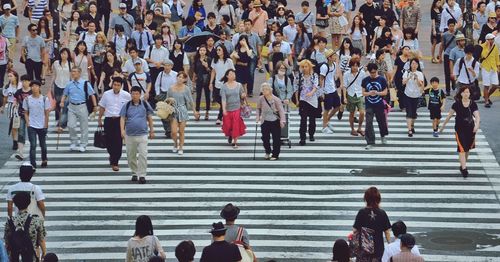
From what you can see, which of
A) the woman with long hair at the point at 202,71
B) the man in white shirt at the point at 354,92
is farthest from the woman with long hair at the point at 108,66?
the man in white shirt at the point at 354,92

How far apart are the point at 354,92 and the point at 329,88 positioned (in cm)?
53

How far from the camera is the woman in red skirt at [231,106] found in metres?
28.5

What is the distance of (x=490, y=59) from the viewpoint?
32.5 meters

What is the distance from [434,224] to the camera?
2361cm

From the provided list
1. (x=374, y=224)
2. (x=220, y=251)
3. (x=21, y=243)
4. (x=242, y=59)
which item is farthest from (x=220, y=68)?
(x=220, y=251)

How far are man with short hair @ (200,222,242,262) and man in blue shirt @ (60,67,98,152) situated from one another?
11.8 metres

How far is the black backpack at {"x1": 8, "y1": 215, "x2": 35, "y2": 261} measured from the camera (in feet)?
62.8

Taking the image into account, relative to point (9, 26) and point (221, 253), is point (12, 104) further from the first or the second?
point (221, 253)

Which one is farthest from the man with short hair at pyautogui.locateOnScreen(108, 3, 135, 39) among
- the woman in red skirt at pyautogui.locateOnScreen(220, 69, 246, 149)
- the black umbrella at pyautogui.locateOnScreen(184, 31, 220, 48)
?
the woman in red skirt at pyautogui.locateOnScreen(220, 69, 246, 149)

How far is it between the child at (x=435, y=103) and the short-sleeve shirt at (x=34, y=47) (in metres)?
8.87

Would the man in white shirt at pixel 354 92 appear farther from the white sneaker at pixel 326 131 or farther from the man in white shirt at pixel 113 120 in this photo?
the man in white shirt at pixel 113 120

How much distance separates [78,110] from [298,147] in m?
4.14

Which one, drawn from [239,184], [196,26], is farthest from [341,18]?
[239,184]

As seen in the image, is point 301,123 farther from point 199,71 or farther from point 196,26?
point 196,26
